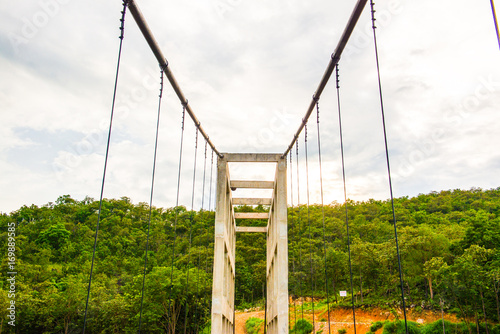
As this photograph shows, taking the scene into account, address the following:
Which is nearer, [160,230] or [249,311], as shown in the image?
[249,311]

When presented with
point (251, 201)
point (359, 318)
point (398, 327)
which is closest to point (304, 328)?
point (359, 318)

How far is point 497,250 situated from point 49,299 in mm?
28796

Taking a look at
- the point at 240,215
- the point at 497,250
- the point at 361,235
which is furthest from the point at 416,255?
the point at 240,215

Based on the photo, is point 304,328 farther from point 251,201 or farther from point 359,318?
point 251,201

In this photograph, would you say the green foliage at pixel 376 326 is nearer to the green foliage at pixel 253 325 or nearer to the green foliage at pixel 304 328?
the green foliage at pixel 304 328

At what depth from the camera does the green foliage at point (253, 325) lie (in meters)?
24.5

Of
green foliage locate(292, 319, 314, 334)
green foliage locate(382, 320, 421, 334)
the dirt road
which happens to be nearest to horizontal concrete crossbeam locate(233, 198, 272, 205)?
green foliage locate(292, 319, 314, 334)

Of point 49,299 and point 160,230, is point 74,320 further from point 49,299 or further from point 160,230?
point 160,230

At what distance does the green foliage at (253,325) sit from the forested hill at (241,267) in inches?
140

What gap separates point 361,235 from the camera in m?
33.5

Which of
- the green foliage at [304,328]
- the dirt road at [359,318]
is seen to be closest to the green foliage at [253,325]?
the dirt road at [359,318]

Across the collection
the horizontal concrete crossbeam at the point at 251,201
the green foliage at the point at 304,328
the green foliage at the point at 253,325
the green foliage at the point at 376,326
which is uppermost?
the horizontal concrete crossbeam at the point at 251,201

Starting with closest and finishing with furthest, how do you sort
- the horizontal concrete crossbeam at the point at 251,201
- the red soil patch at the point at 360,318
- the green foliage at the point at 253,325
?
the horizontal concrete crossbeam at the point at 251,201, the red soil patch at the point at 360,318, the green foliage at the point at 253,325

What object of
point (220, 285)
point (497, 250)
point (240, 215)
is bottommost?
point (220, 285)
